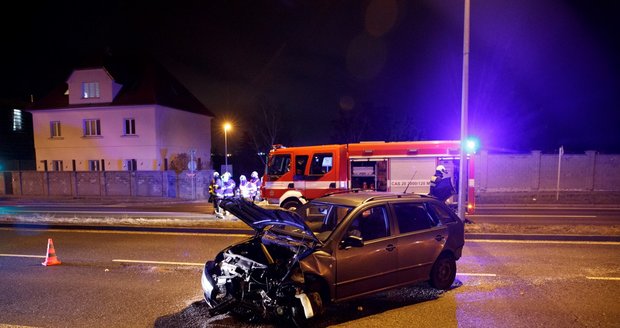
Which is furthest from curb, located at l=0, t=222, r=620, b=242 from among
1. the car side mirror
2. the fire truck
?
the car side mirror

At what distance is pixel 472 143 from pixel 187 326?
380 inches

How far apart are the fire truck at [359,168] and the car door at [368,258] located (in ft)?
20.3

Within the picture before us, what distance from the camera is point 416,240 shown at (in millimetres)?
5242

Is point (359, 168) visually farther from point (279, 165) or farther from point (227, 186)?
point (227, 186)

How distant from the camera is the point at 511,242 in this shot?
Answer: 870 centimetres

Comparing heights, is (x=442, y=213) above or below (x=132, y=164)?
above

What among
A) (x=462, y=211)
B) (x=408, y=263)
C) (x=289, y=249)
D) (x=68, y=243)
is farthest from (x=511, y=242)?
(x=68, y=243)

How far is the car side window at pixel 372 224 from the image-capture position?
16.5 ft

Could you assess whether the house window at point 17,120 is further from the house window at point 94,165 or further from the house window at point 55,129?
the house window at point 94,165

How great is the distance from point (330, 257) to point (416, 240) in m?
1.53

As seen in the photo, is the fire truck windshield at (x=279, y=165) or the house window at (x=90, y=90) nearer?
the fire truck windshield at (x=279, y=165)

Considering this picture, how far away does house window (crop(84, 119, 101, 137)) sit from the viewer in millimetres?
28500

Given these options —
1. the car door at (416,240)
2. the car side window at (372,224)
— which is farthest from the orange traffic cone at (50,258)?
the car door at (416,240)

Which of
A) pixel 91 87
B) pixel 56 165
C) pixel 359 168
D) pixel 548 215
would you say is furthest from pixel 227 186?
pixel 56 165
